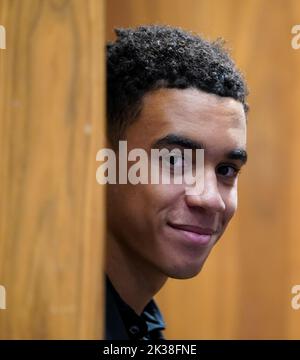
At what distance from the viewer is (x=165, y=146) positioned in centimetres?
88

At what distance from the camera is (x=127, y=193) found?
2.93 feet

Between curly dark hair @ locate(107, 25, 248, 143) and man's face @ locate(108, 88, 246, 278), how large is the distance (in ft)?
0.06

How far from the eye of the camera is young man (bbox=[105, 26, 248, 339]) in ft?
2.88

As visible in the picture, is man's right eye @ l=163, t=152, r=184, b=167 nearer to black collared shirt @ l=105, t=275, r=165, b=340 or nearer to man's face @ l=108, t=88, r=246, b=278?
man's face @ l=108, t=88, r=246, b=278

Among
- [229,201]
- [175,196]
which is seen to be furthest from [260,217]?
[175,196]

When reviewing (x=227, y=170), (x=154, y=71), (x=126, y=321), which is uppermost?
(x=154, y=71)

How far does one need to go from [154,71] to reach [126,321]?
43cm

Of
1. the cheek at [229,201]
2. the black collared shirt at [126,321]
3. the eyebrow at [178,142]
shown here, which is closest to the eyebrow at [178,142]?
the eyebrow at [178,142]

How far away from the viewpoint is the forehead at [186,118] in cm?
88

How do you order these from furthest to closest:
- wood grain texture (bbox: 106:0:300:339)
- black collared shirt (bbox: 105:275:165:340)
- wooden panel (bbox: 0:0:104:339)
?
wood grain texture (bbox: 106:0:300:339), black collared shirt (bbox: 105:275:165:340), wooden panel (bbox: 0:0:104:339)

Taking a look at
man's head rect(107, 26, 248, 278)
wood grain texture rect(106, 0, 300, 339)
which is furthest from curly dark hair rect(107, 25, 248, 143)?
wood grain texture rect(106, 0, 300, 339)

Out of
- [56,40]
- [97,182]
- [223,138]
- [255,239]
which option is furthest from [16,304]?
[255,239]

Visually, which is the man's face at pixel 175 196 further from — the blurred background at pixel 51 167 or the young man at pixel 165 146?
the blurred background at pixel 51 167

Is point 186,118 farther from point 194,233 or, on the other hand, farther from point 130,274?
point 130,274
